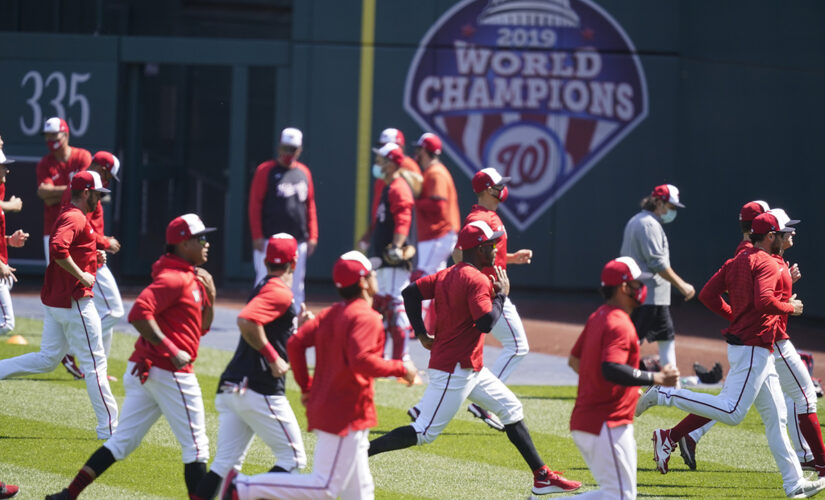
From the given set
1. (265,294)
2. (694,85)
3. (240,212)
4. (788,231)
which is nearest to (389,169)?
(788,231)

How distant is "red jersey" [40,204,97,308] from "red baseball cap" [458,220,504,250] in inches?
116

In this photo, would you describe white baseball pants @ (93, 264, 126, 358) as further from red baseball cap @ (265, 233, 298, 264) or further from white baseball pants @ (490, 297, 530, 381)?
red baseball cap @ (265, 233, 298, 264)

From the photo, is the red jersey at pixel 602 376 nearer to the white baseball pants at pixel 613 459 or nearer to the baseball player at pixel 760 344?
the white baseball pants at pixel 613 459

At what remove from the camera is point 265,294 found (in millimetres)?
6543

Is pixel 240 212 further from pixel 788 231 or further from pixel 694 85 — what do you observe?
pixel 788 231

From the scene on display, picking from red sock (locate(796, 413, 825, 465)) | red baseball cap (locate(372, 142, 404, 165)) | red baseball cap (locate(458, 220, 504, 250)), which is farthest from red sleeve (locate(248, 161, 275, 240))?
red sock (locate(796, 413, 825, 465))

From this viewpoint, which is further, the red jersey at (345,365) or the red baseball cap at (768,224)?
the red baseball cap at (768,224)

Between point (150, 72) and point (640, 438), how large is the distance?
12.5 meters

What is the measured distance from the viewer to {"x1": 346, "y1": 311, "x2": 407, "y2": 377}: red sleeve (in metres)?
5.97

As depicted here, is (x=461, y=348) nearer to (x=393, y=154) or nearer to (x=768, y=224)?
(x=768, y=224)

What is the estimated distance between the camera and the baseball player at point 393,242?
1184 cm

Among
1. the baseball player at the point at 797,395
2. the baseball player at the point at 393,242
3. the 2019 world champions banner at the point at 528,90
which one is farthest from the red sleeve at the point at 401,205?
the 2019 world champions banner at the point at 528,90

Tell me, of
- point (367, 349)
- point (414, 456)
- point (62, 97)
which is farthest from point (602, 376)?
point (62, 97)

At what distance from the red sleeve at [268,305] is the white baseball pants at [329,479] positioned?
0.79 m
